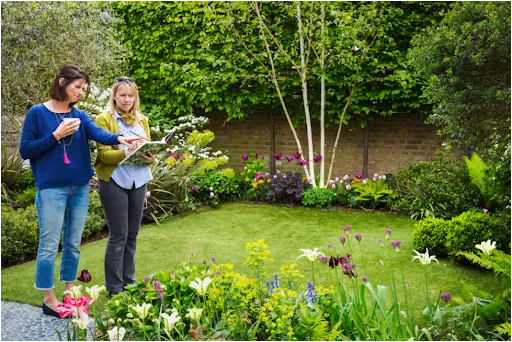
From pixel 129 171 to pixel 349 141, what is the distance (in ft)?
21.3

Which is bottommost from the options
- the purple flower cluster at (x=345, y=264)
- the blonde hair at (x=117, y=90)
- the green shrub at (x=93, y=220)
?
the green shrub at (x=93, y=220)

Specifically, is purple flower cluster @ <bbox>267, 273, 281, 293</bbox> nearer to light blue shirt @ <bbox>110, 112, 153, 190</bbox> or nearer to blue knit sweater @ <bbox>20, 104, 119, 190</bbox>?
light blue shirt @ <bbox>110, 112, 153, 190</bbox>

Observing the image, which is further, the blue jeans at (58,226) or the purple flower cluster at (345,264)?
the blue jeans at (58,226)

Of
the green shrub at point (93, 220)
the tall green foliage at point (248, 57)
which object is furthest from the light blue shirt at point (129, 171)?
the tall green foliage at point (248, 57)

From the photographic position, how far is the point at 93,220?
6754mm

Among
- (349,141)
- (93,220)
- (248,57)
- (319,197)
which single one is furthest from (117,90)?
(349,141)

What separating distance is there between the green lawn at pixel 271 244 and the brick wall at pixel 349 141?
74.0 inches

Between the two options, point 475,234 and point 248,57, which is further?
point 248,57

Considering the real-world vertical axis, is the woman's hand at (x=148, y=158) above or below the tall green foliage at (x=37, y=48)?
below

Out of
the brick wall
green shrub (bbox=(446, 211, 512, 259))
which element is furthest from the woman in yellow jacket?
the brick wall

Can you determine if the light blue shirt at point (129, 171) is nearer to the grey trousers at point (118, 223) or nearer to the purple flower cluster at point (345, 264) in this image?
the grey trousers at point (118, 223)

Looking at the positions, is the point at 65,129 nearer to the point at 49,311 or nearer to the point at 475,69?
the point at 49,311

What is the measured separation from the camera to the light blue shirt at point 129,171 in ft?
13.3

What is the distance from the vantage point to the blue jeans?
12.4 feet
